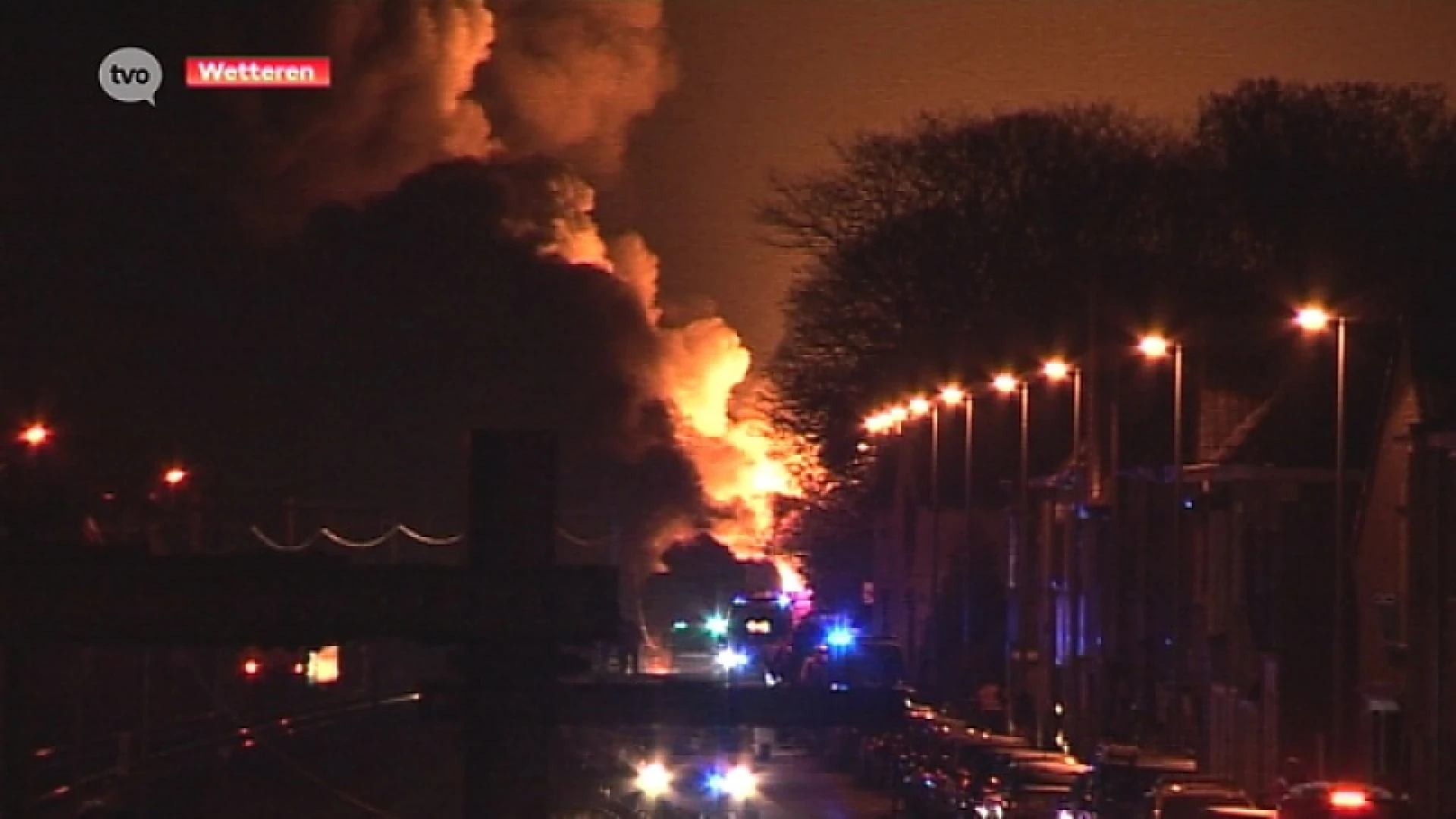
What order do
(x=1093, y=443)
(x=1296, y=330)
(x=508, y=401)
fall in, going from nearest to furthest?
1. (x=1296, y=330)
2. (x=1093, y=443)
3. (x=508, y=401)

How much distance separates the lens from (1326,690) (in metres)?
47.2

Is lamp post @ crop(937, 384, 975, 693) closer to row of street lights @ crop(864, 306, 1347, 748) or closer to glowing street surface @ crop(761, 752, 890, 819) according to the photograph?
row of street lights @ crop(864, 306, 1347, 748)

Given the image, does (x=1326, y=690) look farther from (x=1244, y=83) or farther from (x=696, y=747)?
(x=1244, y=83)

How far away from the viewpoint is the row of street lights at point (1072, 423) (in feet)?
120

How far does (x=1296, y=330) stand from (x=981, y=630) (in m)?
22.7

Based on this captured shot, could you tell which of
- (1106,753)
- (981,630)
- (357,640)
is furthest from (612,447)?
(357,640)

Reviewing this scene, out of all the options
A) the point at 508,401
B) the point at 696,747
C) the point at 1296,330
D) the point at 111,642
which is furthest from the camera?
the point at 508,401

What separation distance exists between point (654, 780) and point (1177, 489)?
10848 millimetres

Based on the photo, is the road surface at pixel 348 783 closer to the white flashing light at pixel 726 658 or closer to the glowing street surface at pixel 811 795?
the glowing street surface at pixel 811 795

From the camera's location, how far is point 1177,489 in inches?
1844

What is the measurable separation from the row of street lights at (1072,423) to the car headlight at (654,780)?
412 inches

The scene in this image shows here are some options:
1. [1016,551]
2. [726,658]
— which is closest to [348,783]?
[726,658]

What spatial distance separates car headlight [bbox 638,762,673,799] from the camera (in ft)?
141

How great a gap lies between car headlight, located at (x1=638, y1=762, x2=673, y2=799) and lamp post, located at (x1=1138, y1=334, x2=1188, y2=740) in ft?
34.2
